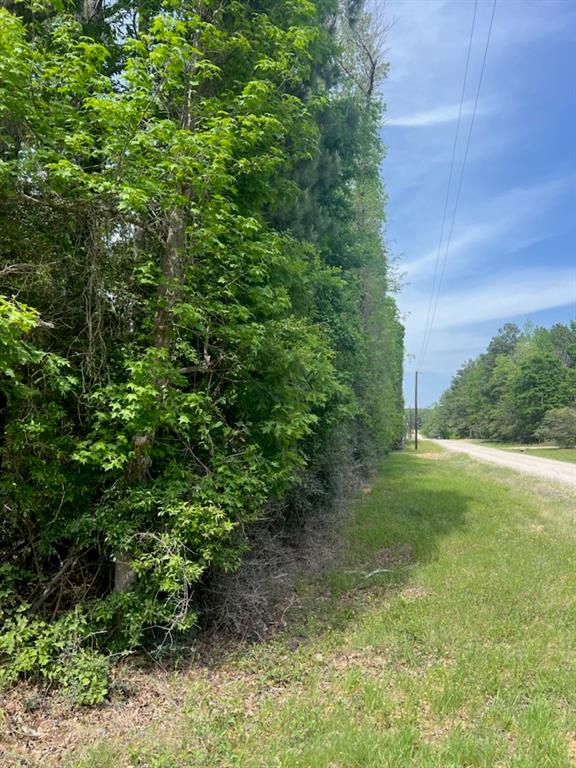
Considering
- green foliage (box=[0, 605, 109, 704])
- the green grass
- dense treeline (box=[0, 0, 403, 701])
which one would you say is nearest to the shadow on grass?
dense treeline (box=[0, 0, 403, 701])

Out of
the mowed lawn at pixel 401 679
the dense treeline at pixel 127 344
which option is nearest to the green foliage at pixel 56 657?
the dense treeline at pixel 127 344

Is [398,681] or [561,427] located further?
[561,427]

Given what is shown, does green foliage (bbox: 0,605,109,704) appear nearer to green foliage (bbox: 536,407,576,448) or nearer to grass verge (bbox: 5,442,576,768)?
grass verge (bbox: 5,442,576,768)

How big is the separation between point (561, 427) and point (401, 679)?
40934mm

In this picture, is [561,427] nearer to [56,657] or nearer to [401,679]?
[401,679]

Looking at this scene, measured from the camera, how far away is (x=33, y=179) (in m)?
3.70

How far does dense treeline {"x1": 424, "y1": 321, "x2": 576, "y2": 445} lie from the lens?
145 ft

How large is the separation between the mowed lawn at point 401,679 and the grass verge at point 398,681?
0.01 meters

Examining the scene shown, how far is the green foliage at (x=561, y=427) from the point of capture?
1459 inches

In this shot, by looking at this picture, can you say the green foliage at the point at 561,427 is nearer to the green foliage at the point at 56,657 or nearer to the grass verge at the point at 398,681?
the grass verge at the point at 398,681

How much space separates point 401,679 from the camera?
3611mm

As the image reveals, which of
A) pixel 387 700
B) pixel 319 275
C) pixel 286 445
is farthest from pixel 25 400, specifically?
pixel 319 275

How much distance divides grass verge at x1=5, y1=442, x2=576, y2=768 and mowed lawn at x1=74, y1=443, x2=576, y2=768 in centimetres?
1

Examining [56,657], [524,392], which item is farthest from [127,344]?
[524,392]
